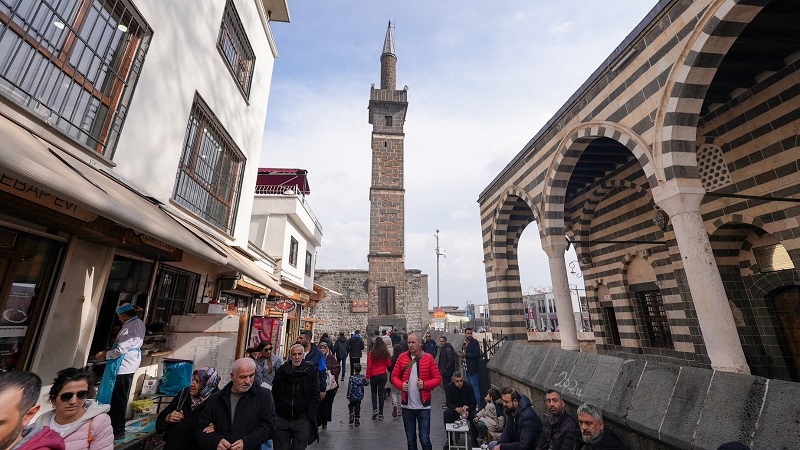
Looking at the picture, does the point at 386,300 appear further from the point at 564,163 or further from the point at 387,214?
the point at 564,163

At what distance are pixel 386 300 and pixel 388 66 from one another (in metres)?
17.2

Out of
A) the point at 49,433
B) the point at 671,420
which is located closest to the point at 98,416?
the point at 49,433

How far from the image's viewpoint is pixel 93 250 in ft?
13.1

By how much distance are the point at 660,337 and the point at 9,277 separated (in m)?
13.3

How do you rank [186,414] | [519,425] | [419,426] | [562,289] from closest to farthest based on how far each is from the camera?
1. [186,414]
2. [519,425]
3. [419,426]
4. [562,289]

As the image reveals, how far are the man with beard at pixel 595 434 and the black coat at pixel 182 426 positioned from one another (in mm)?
3497

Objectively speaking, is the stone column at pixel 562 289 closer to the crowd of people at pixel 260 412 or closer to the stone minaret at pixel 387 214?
the crowd of people at pixel 260 412

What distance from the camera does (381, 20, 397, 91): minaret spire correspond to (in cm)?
2366

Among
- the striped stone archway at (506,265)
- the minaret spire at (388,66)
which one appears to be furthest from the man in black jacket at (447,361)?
the minaret spire at (388,66)

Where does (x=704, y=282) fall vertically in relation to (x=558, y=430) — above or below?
above

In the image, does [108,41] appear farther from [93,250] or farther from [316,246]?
[316,246]

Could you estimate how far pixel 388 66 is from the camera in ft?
79.4

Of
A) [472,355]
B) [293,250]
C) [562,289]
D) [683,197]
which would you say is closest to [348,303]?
[293,250]

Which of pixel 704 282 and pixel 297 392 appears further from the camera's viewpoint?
pixel 704 282
